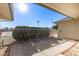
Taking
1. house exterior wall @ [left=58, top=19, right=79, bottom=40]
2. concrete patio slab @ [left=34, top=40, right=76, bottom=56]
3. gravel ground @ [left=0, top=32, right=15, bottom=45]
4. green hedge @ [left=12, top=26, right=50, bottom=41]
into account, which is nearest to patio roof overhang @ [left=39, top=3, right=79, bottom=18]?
house exterior wall @ [left=58, top=19, right=79, bottom=40]

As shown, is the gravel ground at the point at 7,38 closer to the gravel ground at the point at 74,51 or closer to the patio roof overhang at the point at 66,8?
the patio roof overhang at the point at 66,8

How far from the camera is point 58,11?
250 cm

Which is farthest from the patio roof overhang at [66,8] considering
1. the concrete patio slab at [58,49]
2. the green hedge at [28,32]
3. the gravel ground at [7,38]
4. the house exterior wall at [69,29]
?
the gravel ground at [7,38]

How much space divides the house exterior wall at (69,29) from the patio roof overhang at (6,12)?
1.05m

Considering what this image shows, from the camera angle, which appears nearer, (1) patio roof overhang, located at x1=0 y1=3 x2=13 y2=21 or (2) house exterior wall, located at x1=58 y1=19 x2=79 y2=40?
(1) patio roof overhang, located at x1=0 y1=3 x2=13 y2=21

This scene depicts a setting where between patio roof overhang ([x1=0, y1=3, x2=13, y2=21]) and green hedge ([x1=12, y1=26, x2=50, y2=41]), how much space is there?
28cm

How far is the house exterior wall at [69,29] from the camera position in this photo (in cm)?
252

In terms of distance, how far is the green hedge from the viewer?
7.99 ft

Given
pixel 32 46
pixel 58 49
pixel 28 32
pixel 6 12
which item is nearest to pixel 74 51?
pixel 58 49

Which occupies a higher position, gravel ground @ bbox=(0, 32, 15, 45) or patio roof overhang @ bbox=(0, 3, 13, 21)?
patio roof overhang @ bbox=(0, 3, 13, 21)

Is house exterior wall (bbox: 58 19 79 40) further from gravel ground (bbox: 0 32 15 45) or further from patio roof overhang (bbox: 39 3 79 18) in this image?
gravel ground (bbox: 0 32 15 45)

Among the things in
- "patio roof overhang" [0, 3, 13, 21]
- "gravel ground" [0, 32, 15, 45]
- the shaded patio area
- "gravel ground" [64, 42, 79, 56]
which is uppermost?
"patio roof overhang" [0, 3, 13, 21]

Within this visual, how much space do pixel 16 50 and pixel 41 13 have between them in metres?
0.90

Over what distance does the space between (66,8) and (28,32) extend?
0.93 meters
